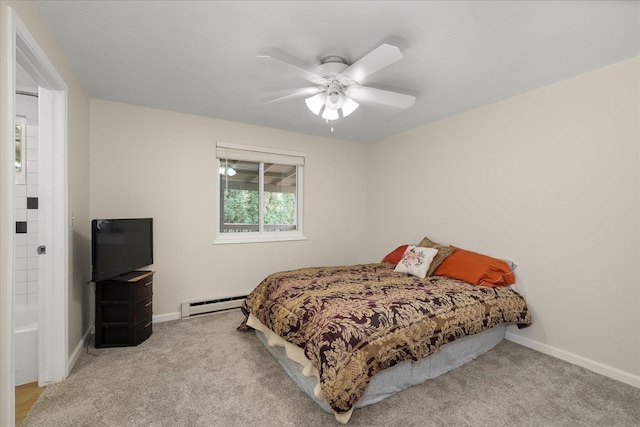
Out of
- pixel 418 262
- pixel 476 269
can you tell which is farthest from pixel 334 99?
pixel 476 269

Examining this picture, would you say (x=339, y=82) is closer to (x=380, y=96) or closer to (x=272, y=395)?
(x=380, y=96)

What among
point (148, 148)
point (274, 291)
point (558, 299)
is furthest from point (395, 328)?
point (148, 148)

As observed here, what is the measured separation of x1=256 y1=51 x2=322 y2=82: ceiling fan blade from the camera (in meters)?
1.80

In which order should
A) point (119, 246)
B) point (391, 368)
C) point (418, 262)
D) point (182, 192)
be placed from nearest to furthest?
point (391, 368) → point (119, 246) → point (418, 262) → point (182, 192)

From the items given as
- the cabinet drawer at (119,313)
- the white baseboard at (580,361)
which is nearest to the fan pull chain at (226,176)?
the cabinet drawer at (119,313)

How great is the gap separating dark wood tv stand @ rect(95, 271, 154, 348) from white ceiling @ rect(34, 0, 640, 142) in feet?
6.23

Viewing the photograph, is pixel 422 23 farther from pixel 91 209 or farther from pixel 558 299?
pixel 91 209

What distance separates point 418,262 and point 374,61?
214 centimetres

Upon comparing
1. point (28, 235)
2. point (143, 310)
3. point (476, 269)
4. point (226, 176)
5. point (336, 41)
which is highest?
point (336, 41)

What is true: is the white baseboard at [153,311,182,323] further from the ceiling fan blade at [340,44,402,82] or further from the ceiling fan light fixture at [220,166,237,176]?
the ceiling fan blade at [340,44,402,82]

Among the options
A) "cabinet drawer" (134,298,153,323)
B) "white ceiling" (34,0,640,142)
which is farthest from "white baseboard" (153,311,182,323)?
"white ceiling" (34,0,640,142)

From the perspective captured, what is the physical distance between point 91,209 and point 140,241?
64 cm

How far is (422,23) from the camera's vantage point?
178cm

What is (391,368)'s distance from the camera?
1914mm
